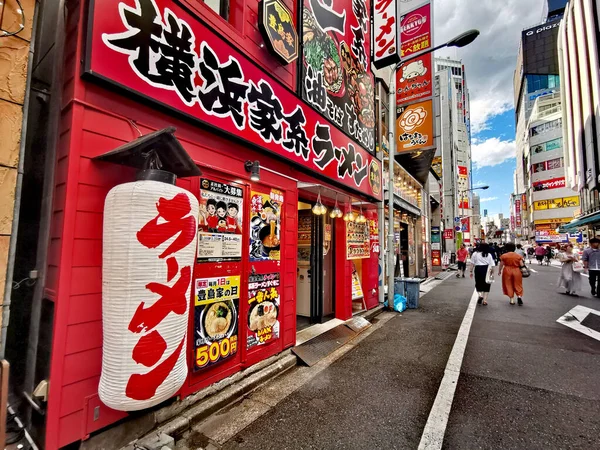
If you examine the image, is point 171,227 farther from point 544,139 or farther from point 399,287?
point 544,139

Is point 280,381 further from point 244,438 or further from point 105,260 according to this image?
point 105,260

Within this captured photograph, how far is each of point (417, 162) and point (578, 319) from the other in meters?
8.94

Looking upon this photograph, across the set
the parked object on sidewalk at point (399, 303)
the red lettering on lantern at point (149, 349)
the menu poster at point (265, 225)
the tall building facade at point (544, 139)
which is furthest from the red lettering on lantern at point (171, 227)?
the tall building facade at point (544, 139)

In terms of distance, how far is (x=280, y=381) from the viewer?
4.30 m

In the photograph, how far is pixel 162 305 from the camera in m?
2.48

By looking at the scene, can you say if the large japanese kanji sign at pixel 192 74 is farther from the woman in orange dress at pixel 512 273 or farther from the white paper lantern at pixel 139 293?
the woman in orange dress at pixel 512 273

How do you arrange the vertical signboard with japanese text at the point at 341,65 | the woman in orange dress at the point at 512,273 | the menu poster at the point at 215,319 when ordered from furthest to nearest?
the woman in orange dress at the point at 512,273 < the vertical signboard with japanese text at the point at 341,65 < the menu poster at the point at 215,319

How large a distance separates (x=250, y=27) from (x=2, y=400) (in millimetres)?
5452

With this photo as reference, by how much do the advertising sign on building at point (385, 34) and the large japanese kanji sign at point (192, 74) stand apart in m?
4.62

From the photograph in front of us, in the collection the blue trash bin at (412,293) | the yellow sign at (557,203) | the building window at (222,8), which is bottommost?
the blue trash bin at (412,293)

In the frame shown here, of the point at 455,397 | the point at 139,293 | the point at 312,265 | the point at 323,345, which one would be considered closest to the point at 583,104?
the point at 312,265

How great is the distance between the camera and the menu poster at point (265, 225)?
446 cm

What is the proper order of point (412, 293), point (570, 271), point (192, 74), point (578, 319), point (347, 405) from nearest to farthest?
1. point (192, 74)
2. point (347, 405)
3. point (578, 319)
4. point (412, 293)
5. point (570, 271)

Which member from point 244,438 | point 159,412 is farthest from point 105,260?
point 244,438
